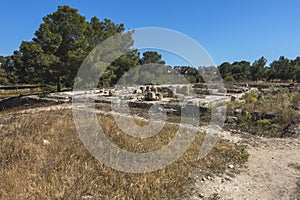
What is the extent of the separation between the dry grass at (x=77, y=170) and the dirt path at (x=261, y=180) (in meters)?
0.24

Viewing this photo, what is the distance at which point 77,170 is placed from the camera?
2.92 metres

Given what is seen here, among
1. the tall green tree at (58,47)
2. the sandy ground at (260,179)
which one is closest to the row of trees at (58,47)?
the tall green tree at (58,47)

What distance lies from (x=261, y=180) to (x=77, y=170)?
2936 mm

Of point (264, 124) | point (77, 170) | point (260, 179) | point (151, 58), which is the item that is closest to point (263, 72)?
point (151, 58)

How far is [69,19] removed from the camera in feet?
52.5

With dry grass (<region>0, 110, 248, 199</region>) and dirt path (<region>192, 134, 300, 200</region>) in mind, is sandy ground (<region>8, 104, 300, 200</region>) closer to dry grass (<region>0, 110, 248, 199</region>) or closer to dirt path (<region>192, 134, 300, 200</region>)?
dirt path (<region>192, 134, 300, 200</region>)

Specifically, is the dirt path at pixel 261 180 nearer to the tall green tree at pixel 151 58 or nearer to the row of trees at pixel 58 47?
the row of trees at pixel 58 47

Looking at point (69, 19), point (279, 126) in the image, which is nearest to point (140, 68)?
point (69, 19)

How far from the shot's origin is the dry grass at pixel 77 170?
242cm

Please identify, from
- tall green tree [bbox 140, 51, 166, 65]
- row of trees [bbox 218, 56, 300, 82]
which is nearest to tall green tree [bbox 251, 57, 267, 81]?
row of trees [bbox 218, 56, 300, 82]

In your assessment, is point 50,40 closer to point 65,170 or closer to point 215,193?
point 65,170

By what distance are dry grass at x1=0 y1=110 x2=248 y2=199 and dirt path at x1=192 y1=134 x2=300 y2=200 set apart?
237mm

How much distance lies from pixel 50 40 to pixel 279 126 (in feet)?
51.2

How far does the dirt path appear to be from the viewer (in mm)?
2840
